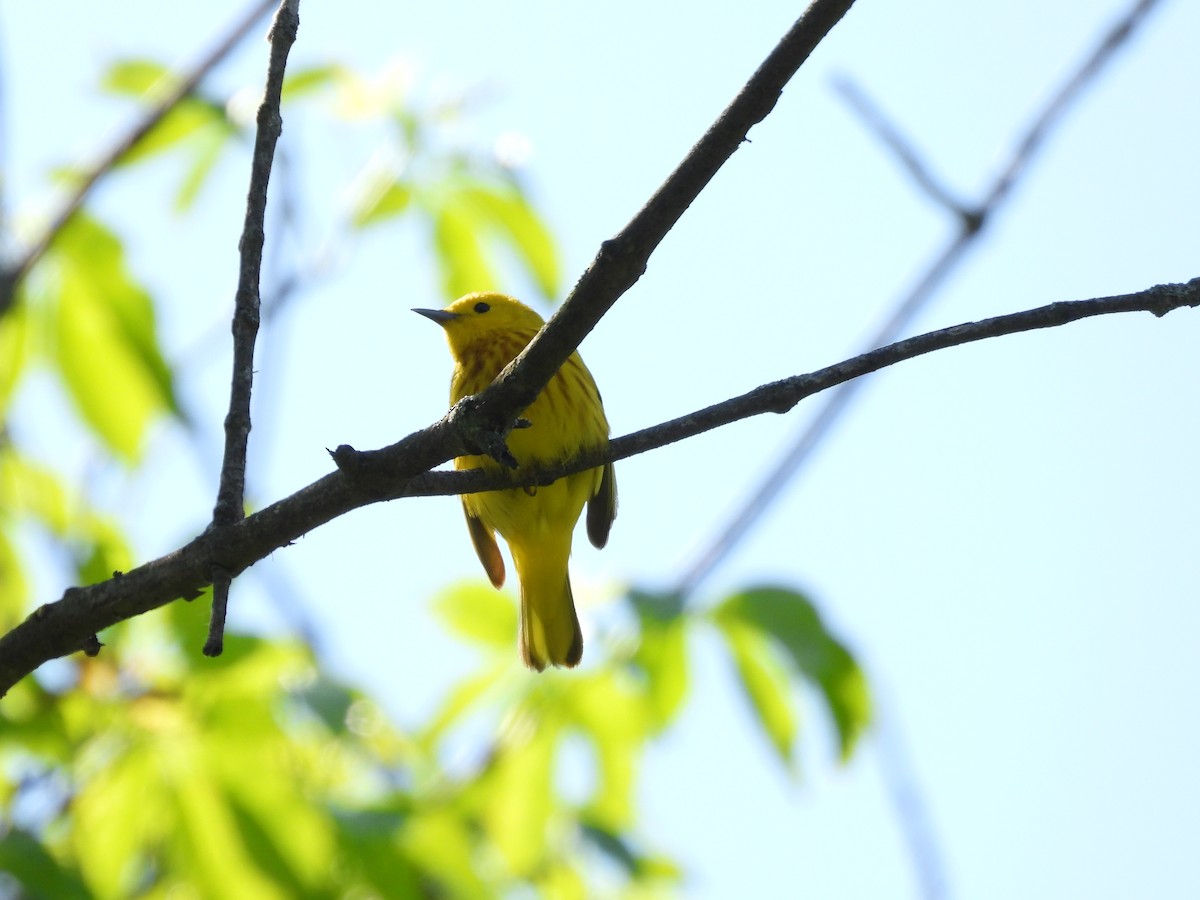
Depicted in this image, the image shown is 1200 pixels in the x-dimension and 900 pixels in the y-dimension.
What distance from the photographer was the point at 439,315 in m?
5.43

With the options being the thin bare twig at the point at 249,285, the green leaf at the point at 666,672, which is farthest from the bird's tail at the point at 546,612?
the thin bare twig at the point at 249,285

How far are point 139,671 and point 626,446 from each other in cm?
230

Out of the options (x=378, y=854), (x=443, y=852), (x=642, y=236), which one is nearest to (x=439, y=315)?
(x=443, y=852)

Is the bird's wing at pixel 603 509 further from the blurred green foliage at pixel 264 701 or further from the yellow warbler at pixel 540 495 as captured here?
the blurred green foliage at pixel 264 701

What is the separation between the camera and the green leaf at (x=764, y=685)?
12.4ft

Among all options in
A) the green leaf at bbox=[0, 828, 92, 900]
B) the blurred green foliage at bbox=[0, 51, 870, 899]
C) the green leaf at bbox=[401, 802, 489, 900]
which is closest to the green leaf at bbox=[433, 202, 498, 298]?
the blurred green foliage at bbox=[0, 51, 870, 899]

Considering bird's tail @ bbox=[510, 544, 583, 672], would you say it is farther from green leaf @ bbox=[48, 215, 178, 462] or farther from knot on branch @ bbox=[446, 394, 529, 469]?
knot on branch @ bbox=[446, 394, 529, 469]

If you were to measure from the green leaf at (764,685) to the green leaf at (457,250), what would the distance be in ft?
4.35

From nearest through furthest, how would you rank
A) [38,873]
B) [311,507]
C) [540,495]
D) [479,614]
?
[311,507]
[38,873]
[479,614]
[540,495]

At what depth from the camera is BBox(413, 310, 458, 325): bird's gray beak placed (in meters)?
5.42

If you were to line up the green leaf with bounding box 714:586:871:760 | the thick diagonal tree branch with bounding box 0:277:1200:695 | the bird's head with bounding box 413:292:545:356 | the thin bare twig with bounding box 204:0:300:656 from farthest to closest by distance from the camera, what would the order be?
the bird's head with bounding box 413:292:545:356
the green leaf with bounding box 714:586:871:760
the thin bare twig with bounding box 204:0:300:656
the thick diagonal tree branch with bounding box 0:277:1200:695

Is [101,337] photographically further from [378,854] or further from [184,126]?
[378,854]

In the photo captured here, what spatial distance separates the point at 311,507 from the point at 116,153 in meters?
1.65

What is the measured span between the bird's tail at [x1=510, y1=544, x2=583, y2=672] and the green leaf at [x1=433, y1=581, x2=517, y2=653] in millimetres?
54
